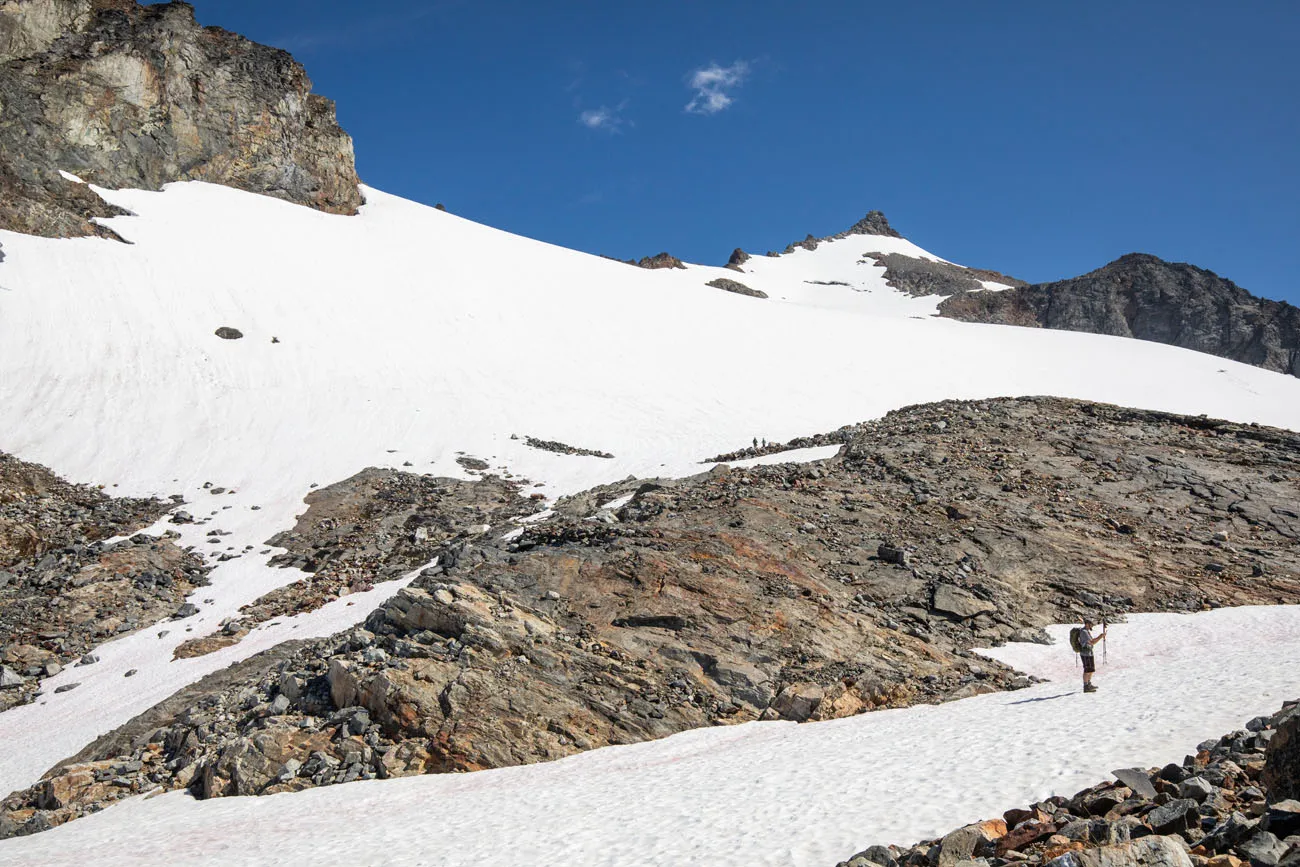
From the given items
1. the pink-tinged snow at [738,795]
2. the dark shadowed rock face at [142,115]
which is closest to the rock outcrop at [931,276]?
the dark shadowed rock face at [142,115]

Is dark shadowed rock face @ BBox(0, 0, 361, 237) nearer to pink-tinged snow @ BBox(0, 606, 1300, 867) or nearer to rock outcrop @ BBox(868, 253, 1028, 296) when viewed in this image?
pink-tinged snow @ BBox(0, 606, 1300, 867)

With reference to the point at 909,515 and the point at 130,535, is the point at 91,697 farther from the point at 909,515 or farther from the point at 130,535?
the point at 909,515

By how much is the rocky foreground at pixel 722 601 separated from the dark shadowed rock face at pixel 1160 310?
10386 centimetres

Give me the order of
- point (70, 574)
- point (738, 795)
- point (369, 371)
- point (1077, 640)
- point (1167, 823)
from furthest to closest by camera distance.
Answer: point (369, 371), point (70, 574), point (1077, 640), point (738, 795), point (1167, 823)

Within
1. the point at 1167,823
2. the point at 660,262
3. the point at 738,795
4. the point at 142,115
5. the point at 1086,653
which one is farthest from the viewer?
the point at 660,262

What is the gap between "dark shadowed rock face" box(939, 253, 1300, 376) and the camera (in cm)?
11400

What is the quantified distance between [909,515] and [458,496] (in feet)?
54.7

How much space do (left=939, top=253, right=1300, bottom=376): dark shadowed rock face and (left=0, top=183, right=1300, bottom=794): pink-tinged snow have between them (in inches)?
2375

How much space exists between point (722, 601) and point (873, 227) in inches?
7285

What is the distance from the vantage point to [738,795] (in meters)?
9.77

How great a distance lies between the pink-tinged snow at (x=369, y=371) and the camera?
28.9 metres

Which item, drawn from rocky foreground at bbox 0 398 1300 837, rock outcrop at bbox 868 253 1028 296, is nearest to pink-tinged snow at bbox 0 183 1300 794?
rocky foreground at bbox 0 398 1300 837

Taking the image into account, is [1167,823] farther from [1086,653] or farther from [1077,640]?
[1077,640]

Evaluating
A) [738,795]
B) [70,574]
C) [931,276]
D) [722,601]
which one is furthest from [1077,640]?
[931,276]
